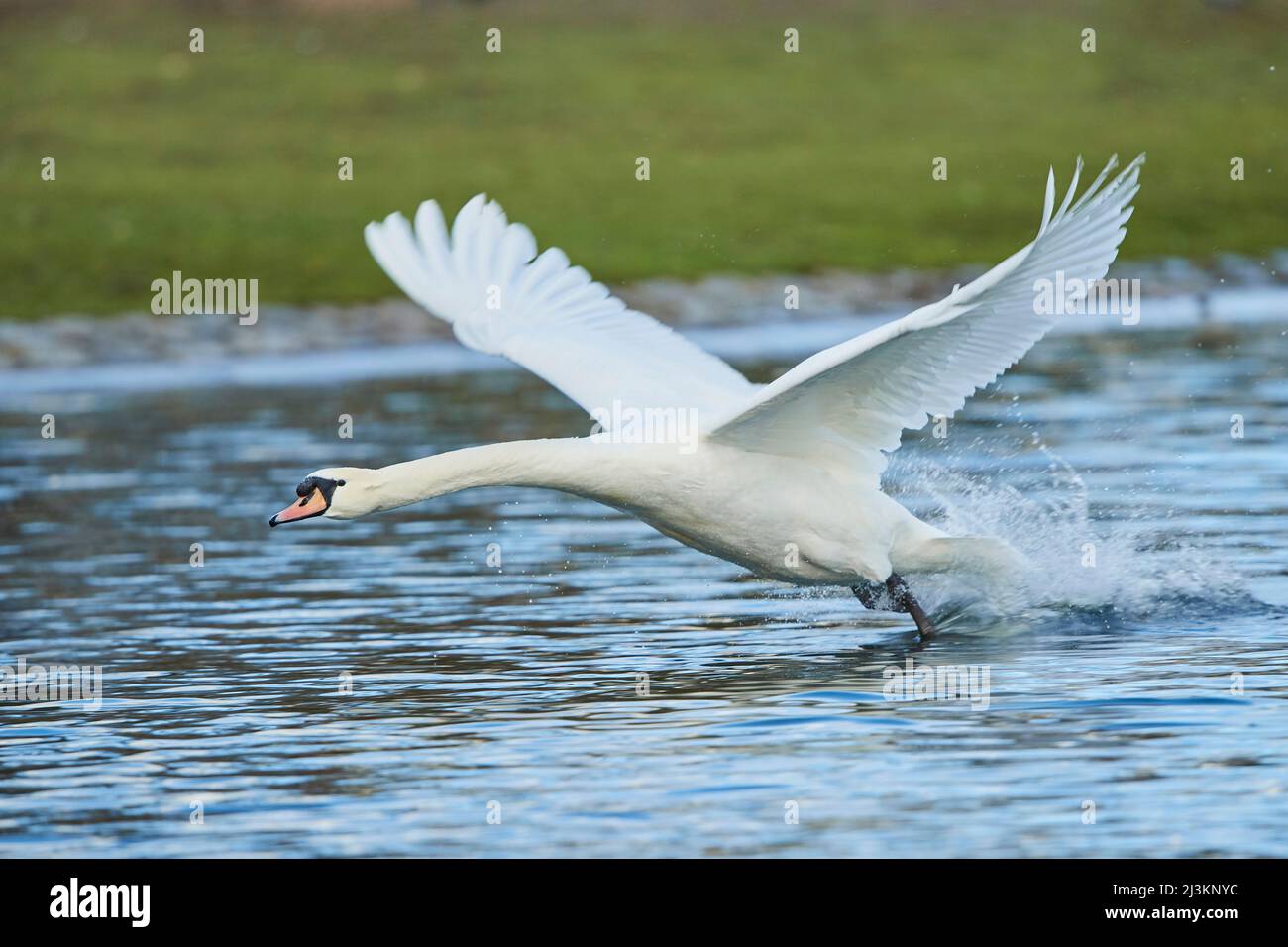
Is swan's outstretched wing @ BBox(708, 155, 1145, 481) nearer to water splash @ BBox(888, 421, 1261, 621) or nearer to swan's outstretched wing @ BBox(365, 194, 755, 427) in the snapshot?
water splash @ BBox(888, 421, 1261, 621)

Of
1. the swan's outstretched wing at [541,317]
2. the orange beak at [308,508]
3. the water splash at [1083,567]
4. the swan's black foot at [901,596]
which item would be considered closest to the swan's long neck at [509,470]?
the orange beak at [308,508]

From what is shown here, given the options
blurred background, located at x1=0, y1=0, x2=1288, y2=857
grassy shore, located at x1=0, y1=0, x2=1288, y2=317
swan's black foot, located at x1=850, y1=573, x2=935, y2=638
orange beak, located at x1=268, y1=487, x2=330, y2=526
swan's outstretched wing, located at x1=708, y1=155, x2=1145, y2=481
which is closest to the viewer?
blurred background, located at x1=0, y1=0, x2=1288, y2=857

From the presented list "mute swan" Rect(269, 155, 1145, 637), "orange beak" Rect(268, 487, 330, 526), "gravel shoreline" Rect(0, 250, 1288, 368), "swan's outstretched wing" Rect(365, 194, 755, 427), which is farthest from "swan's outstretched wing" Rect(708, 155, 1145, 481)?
"gravel shoreline" Rect(0, 250, 1288, 368)

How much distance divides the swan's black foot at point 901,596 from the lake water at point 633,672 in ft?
0.60

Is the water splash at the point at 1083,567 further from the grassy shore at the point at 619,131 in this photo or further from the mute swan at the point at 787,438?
the grassy shore at the point at 619,131

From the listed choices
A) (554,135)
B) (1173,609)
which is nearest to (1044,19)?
(554,135)

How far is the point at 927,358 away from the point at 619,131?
121ft

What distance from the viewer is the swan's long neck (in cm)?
1025

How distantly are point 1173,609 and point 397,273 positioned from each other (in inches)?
174

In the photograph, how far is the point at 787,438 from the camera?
10.8m

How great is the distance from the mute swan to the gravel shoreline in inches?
763

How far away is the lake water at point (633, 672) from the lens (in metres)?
8.16

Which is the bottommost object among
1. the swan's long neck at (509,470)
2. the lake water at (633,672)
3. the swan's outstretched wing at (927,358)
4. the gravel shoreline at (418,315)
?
the lake water at (633,672)

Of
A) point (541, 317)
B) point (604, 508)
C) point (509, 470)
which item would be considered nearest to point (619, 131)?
point (604, 508)
